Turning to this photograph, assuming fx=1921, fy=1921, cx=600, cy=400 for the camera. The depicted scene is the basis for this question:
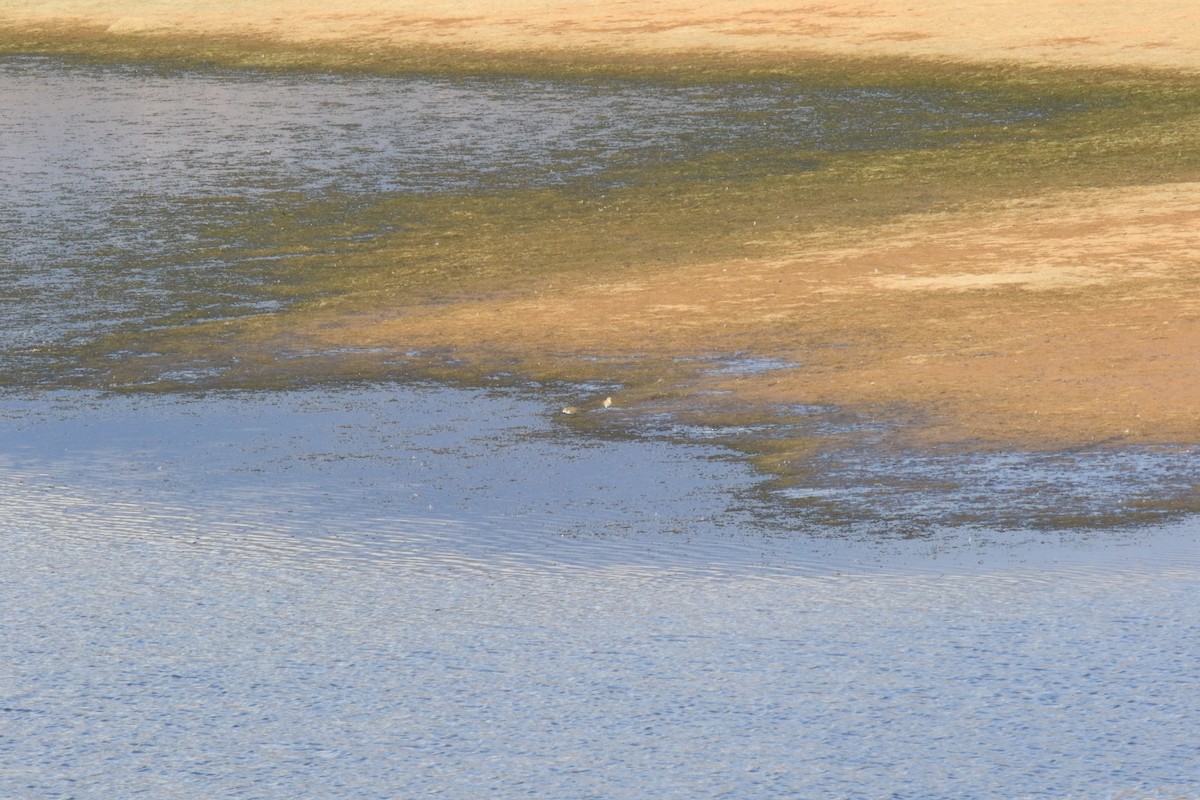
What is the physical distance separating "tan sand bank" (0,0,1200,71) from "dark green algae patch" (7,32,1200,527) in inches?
40.6

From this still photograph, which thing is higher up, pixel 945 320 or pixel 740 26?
pixel 740 26

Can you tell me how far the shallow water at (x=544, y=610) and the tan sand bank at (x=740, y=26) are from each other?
1553 centimetres

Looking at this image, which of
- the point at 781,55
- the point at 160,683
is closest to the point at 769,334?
the point at 160,683

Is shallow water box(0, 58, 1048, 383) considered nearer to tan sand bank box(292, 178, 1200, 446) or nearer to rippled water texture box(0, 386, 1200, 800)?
tan sand bank box(292, 178, 1200, 446)

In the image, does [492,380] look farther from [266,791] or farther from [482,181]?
[482,181]

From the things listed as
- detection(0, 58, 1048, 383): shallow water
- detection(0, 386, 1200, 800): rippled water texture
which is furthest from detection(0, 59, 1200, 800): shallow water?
detection(0, 58, 1048, 383): shallow water

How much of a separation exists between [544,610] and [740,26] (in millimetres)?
21220

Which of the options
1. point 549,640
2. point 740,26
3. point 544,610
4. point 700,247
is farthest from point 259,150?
point 549,640

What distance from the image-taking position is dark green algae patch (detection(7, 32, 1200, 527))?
681 centimetres

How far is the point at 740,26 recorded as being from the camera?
2567 centimetres

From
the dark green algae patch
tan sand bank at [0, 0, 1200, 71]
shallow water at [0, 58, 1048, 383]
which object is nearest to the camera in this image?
the dark green algae patch

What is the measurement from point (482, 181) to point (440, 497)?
933cm

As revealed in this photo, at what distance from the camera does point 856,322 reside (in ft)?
31.3

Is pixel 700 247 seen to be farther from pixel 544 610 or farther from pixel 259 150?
pixel 544 610
